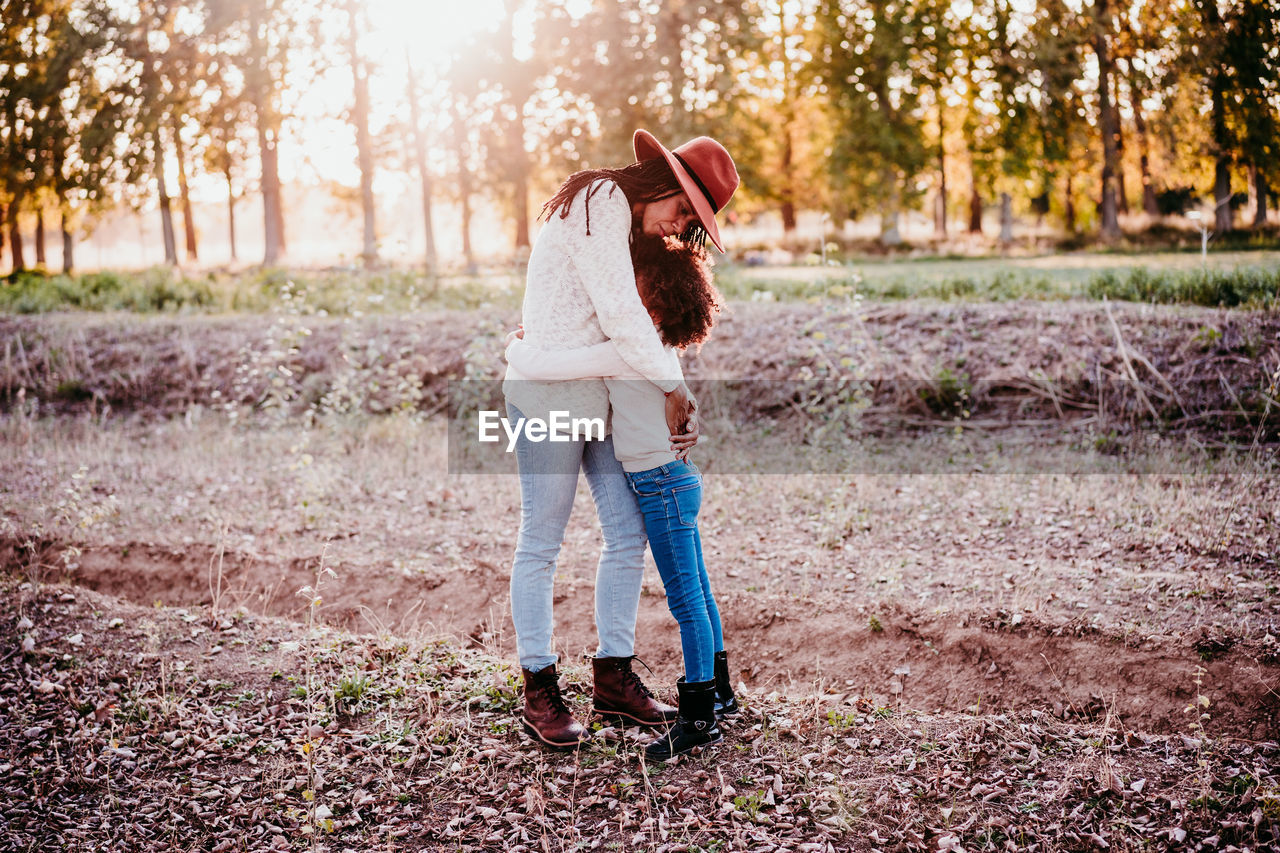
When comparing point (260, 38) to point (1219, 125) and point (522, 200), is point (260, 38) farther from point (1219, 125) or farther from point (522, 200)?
point (1219, 125)

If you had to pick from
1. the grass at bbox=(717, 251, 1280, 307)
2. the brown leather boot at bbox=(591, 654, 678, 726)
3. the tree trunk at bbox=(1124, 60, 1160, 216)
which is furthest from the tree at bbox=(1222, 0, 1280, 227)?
the brown leather boot at bbox=(591, 654, 678, 726)

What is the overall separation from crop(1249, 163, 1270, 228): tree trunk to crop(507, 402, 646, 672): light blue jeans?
19.6 metres

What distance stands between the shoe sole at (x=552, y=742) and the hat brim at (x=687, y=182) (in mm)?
1940

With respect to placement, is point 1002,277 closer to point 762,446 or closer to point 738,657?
point 762,446

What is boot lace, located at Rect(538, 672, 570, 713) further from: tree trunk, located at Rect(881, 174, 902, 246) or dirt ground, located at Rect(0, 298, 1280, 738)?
tree trunk, located at Rect(881, 174, 902, 246)

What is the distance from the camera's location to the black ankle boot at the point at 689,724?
3.56 m

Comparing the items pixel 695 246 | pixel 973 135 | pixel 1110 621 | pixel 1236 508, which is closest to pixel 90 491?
pixel 695 246

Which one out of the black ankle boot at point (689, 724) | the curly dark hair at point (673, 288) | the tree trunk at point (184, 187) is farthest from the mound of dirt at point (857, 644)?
the tree trunk at point (184, 187)

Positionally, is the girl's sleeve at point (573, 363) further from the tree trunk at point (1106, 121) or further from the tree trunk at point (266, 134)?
the tree trunk at point (1106, 121)

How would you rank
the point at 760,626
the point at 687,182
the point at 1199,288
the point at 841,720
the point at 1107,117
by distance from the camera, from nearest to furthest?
the point at 687,182 < the point at 841,720 < the point at 760,626 < the point at 1199,288 < the point at 1107,117

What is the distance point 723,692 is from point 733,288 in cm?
1118

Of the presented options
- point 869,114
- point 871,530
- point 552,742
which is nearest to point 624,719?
point 552,742

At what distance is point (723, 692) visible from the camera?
12.6ft

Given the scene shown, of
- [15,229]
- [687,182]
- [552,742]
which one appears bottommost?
[552,742]
